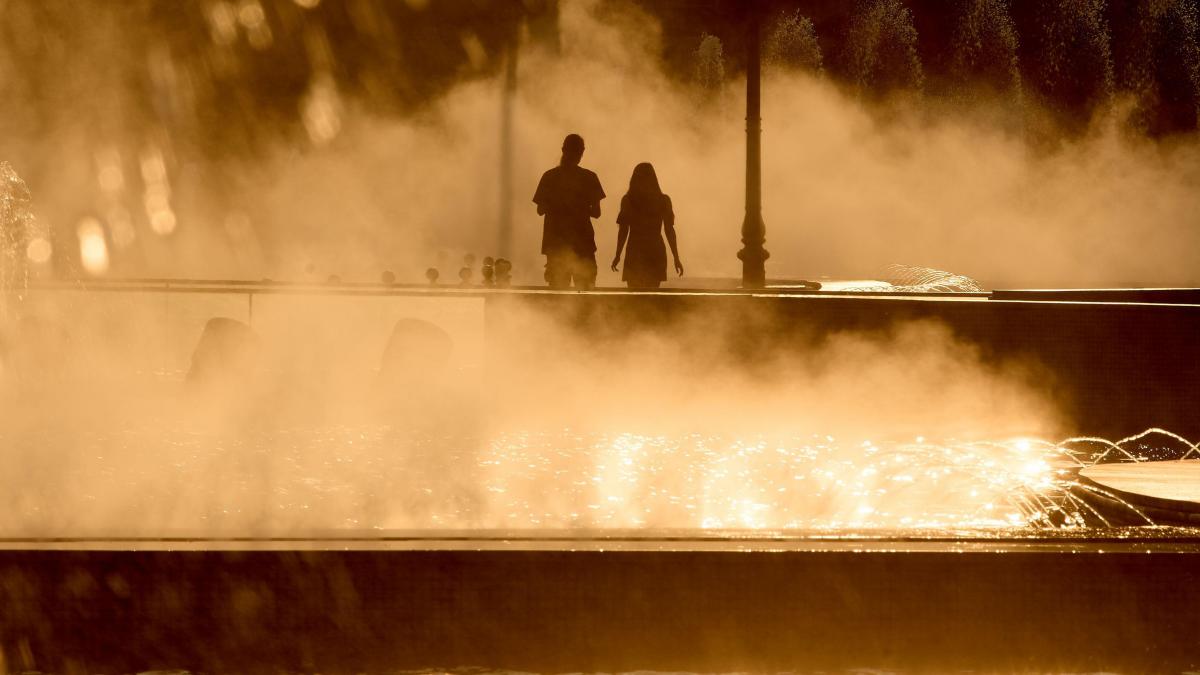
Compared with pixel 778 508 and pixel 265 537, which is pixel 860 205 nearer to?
pixel 778 508

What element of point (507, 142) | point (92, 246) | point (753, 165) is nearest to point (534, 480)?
point (753, 165)

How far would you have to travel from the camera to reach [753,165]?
10547 millimetres

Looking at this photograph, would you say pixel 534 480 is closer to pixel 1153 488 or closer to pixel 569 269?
pixel 1153 488

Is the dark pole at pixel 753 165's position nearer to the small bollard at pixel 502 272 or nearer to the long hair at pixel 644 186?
the long hair at pixel 644 186

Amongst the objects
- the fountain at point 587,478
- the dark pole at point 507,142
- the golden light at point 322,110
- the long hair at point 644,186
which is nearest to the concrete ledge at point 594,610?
the fountain at point 587,478

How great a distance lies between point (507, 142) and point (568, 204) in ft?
56.9

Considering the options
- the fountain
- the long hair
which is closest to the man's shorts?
the long hair

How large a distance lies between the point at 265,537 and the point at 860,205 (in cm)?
3049

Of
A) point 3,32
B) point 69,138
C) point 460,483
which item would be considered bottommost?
point 460,483

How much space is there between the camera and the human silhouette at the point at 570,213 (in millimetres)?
10109

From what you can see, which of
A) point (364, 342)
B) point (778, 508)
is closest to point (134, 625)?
point (778, 508)

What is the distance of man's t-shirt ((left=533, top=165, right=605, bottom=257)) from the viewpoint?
33.2 ft

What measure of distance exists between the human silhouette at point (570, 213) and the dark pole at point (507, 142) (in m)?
15.7

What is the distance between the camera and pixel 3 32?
26.1m
